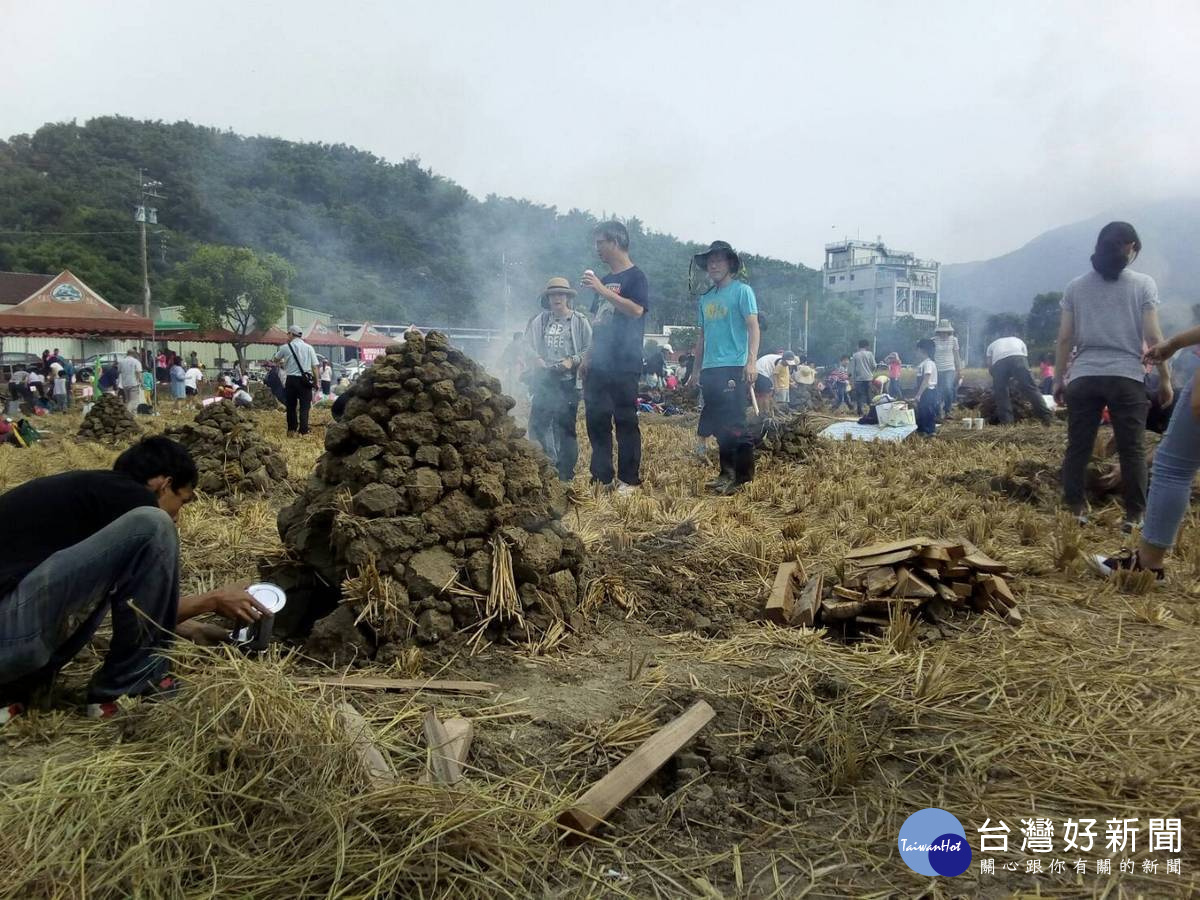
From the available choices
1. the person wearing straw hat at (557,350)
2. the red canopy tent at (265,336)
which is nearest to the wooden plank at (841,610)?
the person wearing straw hat at (557,350)

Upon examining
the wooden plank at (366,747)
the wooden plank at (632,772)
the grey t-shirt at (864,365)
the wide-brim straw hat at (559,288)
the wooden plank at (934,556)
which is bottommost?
the wooden plank at (632,772)

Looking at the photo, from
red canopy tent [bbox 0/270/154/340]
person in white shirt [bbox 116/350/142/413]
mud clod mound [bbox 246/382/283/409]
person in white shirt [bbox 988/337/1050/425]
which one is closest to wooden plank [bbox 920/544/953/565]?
person in white shirt [bbox 988/337/1050/425]

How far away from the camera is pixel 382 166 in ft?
53.9

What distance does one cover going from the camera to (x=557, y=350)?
6438mm

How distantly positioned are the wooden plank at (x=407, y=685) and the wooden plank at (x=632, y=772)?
0.68 m

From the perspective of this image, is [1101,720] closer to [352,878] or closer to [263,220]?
[352,878]

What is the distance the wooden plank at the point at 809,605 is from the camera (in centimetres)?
348

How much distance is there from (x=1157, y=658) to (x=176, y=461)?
12.1 ft

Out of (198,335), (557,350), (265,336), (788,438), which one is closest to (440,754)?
(557,350)

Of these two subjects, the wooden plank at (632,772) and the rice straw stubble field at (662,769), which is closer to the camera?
the rice straw stubble field at (662,769)

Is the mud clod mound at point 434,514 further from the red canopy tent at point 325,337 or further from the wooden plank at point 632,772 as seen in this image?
the red canopy tent at point 325,337

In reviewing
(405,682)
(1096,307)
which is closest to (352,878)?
(405,682)

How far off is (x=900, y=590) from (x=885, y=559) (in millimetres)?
247

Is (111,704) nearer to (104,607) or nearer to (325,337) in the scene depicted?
(104,607)
